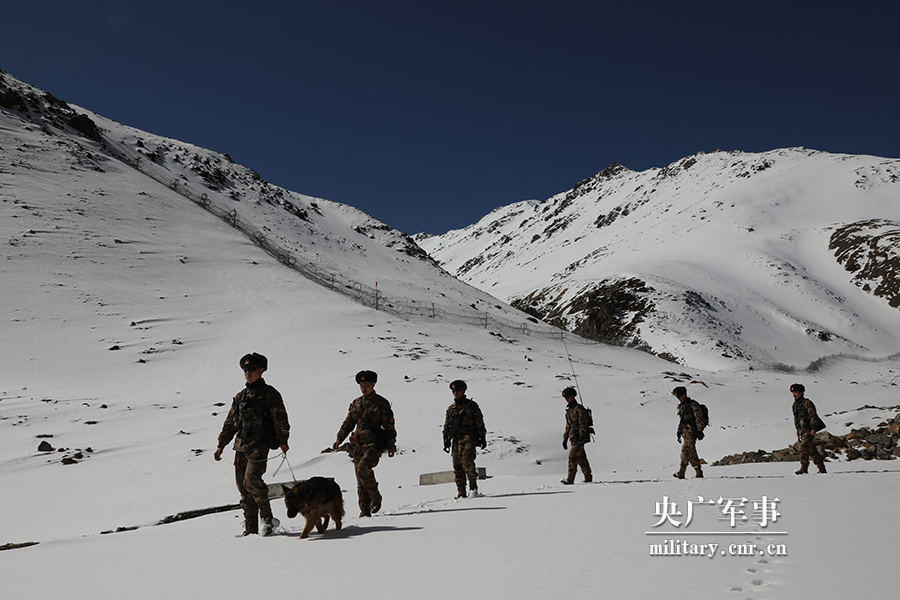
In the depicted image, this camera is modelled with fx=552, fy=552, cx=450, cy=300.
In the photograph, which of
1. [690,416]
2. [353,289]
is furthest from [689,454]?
[353,289]

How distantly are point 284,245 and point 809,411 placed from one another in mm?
52794

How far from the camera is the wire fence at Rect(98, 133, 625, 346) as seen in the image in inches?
1695

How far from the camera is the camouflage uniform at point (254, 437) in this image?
21.5 ft

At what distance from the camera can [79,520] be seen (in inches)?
418

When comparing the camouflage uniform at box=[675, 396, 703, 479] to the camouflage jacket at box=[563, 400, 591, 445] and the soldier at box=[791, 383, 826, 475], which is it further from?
the camouflage jacket at box=[563, 400, 591, 445]

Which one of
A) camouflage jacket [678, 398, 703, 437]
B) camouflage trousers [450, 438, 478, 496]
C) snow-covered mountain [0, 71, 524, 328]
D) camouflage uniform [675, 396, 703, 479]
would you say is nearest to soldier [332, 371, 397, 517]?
camouflage trousers [450, 438, 478, 496]

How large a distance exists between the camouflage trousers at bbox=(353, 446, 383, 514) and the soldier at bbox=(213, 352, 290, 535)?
156 cm

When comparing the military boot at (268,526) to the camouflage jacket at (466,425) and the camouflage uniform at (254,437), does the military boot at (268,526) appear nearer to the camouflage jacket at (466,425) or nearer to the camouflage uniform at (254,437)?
the camouflage uniform at (254,437)

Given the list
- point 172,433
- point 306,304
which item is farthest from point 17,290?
point 172,433

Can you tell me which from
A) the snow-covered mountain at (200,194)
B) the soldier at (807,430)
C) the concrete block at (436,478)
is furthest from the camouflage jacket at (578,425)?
the snow-covered mountain at (200,194)

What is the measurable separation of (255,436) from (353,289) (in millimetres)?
39758

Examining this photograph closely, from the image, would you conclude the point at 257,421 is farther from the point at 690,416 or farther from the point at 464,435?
the point at 690,416

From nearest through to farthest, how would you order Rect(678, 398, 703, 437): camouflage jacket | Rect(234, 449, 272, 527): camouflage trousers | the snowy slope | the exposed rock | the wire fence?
the snowy slope < Rect(234, 449, 272, 527): camouflage trousers < Rect(678, 398, 703, 437): camouflage jacket < the exposed rock < the wire fence

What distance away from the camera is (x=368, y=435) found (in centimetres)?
797
